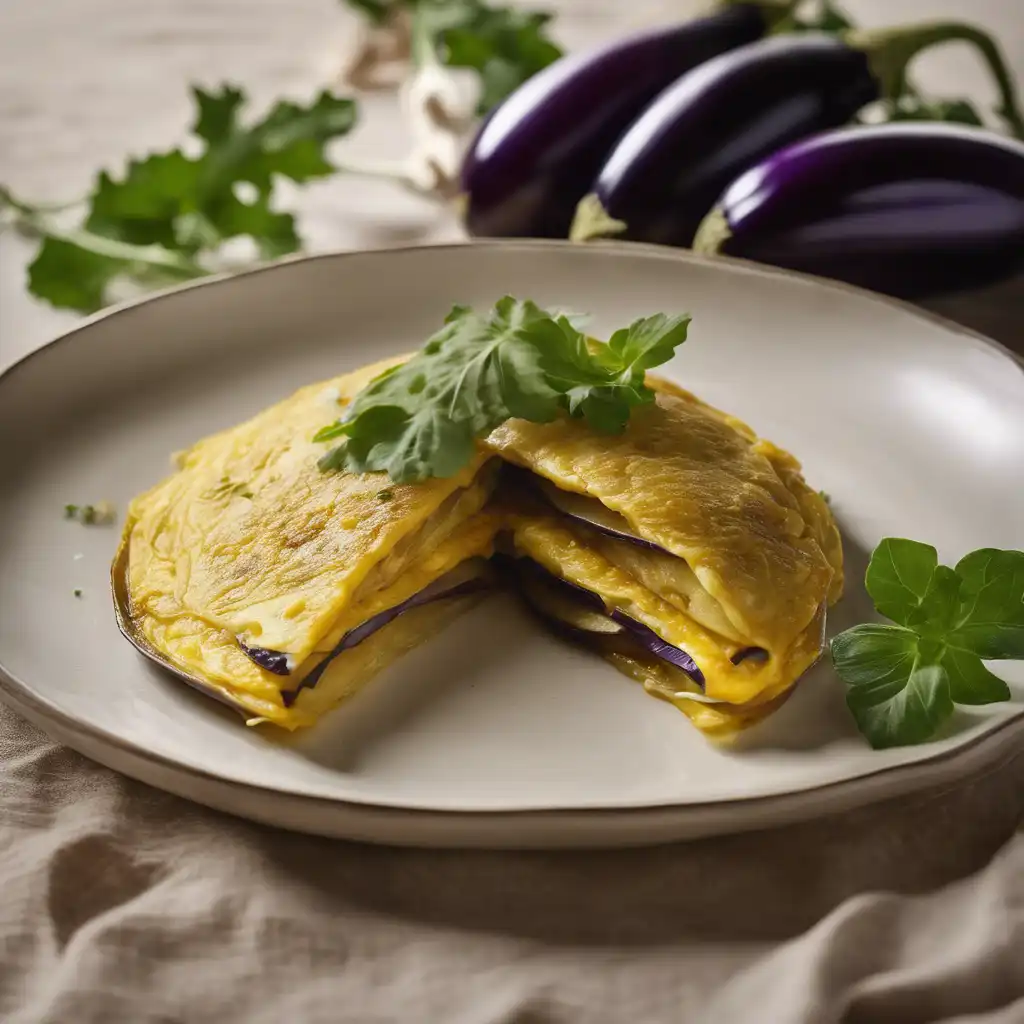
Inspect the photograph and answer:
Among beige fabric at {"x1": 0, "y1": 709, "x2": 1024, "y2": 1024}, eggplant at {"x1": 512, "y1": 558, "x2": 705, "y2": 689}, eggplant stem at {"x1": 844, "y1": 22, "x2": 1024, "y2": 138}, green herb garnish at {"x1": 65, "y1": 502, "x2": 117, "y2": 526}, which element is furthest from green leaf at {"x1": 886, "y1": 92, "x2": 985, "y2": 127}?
green herb garnish at {"x1": 65, "y1": 502, "x2": 117, "y2": 526}

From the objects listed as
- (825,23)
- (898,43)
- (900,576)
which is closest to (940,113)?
(898,43)

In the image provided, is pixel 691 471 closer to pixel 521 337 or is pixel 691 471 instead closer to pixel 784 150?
pixel 521 337

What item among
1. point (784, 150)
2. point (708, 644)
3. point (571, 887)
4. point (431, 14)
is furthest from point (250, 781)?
point (431, 14)

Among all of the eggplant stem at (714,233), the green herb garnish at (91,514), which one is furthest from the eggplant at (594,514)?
the eggplant stem at (714,233)

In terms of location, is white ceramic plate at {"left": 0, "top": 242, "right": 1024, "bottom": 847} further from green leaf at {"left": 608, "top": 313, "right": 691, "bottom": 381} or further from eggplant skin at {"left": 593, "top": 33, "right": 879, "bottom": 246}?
green leaf at {"left": 608, "top": 313, "right": 691, "bottom": 381}

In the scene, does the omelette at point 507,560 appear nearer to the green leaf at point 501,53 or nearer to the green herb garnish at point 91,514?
the green herb garnish at point 91,514

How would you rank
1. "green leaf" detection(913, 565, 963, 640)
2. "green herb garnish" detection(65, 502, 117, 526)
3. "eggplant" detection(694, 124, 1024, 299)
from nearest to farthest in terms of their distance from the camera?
"green leaf" detection(913, 565, 963, 640) < "green herb garnish" detection(65, 502, 117, 526) < "eggplant" detection(694, 124, 1024, 299)

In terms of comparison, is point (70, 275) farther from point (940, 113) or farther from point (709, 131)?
point (940, 113)
